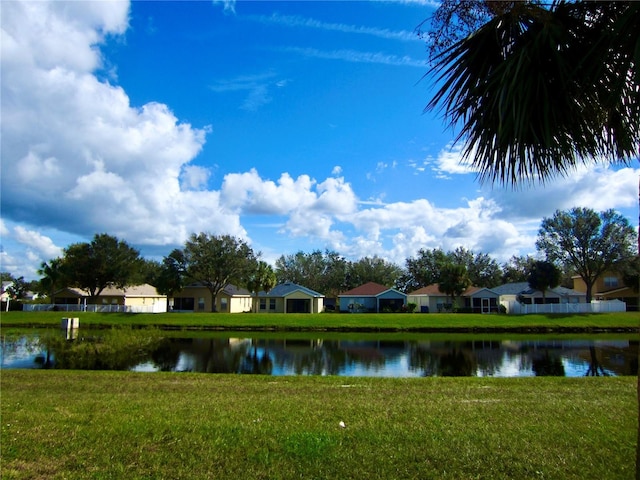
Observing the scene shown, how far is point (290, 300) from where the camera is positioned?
194 feet

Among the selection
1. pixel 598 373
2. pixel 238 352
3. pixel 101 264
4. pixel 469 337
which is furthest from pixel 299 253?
pixel 598 373

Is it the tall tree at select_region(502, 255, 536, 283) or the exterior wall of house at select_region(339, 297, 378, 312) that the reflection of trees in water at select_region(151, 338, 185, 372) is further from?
the tall tree at select_region(502, 255, 536, 283)

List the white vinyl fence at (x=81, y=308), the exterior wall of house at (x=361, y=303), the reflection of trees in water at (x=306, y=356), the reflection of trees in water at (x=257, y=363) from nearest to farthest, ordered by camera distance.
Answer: the reflection of trees in water at (x=257, y=363)
the reflection of trees in water at (x=306, y=356)
the white vinyl fence at (x=81, y=308)
the exterior wall of house at (x=361, y=303)

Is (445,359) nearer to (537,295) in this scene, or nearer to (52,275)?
(537,295)

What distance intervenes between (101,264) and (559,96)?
58038 millimetres

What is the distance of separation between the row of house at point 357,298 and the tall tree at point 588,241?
13.9 feet

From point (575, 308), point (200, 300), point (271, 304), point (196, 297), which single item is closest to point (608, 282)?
point (575, 308)

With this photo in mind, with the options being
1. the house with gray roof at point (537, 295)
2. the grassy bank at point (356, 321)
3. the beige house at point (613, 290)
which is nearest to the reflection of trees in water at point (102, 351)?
the grassy bank at point (356, 321)

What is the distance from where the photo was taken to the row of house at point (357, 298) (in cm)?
5616

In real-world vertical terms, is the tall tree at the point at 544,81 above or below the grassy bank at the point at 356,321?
above

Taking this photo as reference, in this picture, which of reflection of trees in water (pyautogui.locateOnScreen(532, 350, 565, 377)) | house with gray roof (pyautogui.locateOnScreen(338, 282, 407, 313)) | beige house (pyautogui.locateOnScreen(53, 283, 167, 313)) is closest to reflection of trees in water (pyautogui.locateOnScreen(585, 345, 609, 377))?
reflection of trees in water (pyautogui.locateOnScreen(532, 350, 565, 377))

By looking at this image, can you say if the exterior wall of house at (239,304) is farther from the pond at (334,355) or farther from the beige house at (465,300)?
the pond at (334,355)

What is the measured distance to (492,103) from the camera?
4176 mm

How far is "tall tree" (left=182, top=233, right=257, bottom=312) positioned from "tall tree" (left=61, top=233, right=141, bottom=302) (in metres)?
7.13
